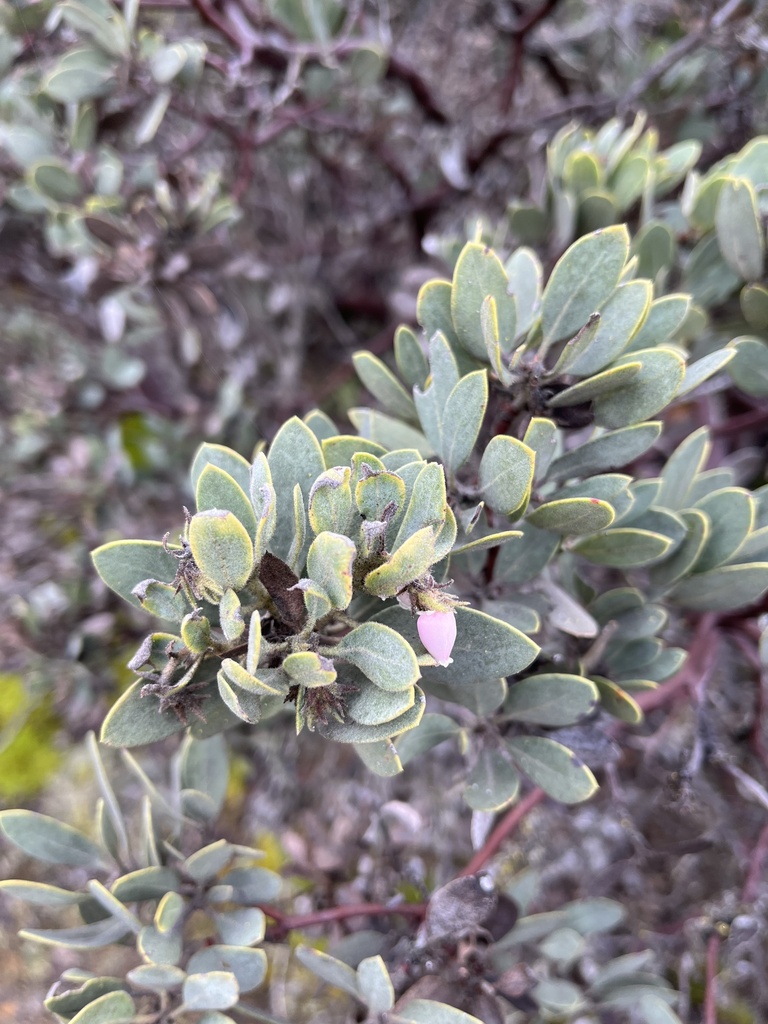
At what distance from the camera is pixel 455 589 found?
0.69m

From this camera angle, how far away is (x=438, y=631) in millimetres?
477

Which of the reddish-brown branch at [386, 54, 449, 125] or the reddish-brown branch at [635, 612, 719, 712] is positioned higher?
the reddish-brown branch at [386, 54, 449, 125]

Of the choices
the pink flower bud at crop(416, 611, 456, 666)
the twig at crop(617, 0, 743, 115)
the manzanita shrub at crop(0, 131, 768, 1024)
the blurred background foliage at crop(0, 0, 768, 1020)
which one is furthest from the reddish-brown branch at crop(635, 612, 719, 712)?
the twig at crop(617, 0, 743, 115)

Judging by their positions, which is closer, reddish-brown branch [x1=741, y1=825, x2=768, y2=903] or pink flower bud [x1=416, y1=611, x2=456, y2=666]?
pink flower bud [x1=416, y1=611, x2=456, y2=666]

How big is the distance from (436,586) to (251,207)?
1.54 metres

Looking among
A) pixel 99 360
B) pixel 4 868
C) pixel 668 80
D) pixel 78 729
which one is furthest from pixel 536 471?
pixel 4 868

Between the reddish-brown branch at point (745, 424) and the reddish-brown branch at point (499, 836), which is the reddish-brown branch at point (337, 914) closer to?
the reddish-brown branch at point (499, 836)

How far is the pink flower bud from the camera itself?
1.56 ft

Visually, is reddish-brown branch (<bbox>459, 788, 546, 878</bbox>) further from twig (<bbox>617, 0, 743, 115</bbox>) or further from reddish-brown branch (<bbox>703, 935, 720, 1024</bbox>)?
twig (<bbox>617, 0, 743, 115</bbox>)

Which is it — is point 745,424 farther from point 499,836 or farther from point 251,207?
point 251,207

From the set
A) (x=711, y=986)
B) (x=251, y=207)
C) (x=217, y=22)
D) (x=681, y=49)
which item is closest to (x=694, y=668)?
(x=711, y=986)

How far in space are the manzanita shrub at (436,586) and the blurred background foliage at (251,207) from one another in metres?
0.33

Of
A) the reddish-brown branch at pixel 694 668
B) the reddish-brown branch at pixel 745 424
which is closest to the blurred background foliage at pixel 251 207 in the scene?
the reddish-brown branch at pixel 745 424

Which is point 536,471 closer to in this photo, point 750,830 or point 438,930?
point 438,930
